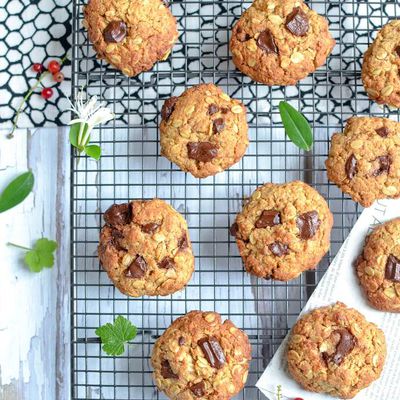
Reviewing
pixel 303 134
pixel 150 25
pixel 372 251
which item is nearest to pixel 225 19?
pixel 150 25

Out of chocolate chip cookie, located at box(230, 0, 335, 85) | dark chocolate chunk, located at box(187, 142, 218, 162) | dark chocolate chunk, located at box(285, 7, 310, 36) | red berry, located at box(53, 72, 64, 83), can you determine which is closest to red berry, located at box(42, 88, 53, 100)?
red berry, located at box(53, 72, 64, 83)

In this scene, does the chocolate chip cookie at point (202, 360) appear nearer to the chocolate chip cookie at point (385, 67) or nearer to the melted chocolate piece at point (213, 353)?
the melted chocolate piece at point (213, 353)

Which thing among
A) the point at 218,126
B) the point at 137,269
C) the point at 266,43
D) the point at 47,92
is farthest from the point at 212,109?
the point at 47,92

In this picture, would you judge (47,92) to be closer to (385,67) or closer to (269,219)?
(269,219)

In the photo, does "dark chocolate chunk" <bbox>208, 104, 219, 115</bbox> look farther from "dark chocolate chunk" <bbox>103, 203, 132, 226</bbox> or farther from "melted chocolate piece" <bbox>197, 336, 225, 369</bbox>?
"melted chocolate piece" <bbox>197, 336, 225, 369</bbox>

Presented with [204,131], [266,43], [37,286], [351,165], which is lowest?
[37,286]

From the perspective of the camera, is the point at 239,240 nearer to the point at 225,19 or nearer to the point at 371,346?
the point at 371,346
